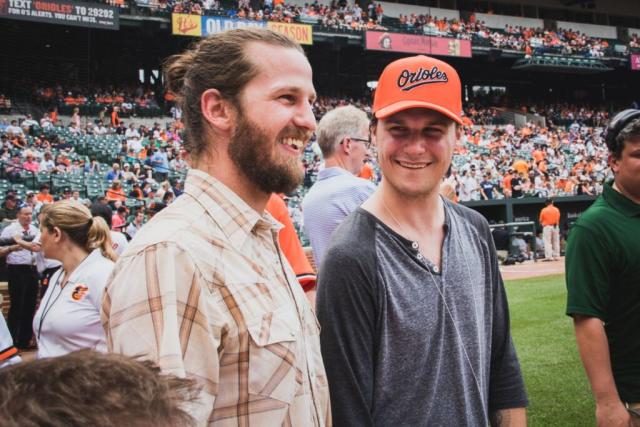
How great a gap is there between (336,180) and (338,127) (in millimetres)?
390

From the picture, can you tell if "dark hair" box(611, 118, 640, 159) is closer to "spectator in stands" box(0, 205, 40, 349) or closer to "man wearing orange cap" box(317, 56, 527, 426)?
"man wearing orange cap" box(317, 56, 527, 426)

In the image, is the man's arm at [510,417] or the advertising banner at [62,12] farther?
the advertising banner at [62,12]

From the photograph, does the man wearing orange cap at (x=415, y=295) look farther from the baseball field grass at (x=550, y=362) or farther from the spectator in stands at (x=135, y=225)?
the spectator in stands at (x=135, y=225)

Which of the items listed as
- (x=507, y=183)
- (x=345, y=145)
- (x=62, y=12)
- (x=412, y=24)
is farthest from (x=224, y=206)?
(x=412, y=24)

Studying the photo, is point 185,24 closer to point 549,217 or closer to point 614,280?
point 549,217

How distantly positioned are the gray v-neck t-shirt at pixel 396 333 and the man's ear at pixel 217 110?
44 centimetres

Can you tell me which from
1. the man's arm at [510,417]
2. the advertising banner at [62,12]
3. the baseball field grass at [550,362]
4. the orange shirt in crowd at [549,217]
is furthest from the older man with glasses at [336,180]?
the advertising banner at [62,12]

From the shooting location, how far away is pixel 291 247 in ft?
9.57

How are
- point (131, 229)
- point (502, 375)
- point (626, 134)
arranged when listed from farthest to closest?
point (131, 229) → point (626, 134) → point (502, 375)

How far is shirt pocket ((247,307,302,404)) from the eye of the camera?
1.30m

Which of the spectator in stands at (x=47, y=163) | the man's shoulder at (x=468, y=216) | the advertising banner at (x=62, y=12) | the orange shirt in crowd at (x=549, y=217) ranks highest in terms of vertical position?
the advertising banner at (x=62, y=12)

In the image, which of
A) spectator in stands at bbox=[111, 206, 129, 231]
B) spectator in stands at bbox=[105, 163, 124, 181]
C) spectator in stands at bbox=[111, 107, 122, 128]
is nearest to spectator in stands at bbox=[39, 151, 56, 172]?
spectator in stands at bbox=[105, 163, 124, 181]

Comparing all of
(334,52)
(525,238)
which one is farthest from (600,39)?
(525,238)

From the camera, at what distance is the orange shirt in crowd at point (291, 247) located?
2.90 metres
